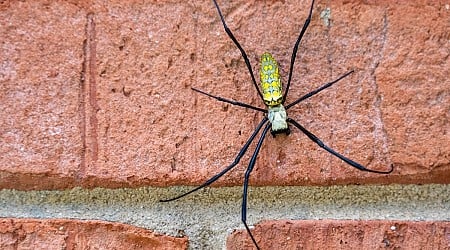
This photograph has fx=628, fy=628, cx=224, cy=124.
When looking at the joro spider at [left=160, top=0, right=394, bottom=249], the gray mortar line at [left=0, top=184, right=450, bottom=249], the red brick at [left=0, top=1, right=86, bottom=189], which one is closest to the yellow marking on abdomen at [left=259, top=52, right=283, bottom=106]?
the joro spider at [left=160, top=0, right=394, bottom=249]

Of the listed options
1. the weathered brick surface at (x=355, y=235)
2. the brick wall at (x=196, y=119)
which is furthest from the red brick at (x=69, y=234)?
the weathered brick surface at (x=355, y=235)

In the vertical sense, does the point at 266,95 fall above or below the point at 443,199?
above

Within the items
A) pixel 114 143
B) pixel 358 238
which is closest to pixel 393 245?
pixel 358 238

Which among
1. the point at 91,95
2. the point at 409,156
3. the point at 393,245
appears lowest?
the point at 393,245

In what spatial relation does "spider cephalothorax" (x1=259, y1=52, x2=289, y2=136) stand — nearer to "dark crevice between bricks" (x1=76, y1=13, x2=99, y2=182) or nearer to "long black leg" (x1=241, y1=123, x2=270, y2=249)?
"long black leg" (x1=241, y1=123, x2=270, y2=249)

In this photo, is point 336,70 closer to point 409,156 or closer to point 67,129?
point 409,156

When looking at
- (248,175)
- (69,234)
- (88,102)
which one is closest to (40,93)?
(88,102)

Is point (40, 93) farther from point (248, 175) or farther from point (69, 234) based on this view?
point (248, 175)
